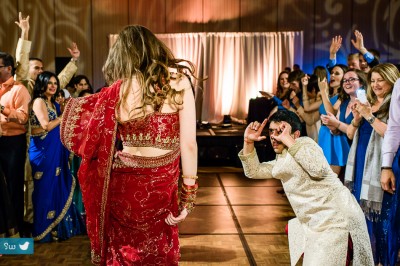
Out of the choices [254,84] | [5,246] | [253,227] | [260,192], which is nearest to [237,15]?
[254,84]

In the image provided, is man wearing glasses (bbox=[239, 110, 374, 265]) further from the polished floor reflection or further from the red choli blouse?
the polished floor reflection

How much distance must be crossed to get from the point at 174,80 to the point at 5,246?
2.35 metres

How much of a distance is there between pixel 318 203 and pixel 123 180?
0.86 m

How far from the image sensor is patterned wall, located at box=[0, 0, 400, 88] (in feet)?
31.7

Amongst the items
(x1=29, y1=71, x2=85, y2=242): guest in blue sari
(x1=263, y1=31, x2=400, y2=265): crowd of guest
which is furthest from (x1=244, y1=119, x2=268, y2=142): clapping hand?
(x1=29, y1=71, x2=85, y2=242): guest in blue sari

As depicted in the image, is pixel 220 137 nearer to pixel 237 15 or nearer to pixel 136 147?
pixel 237 15

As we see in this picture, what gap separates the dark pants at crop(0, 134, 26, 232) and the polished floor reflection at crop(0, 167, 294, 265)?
0.35 meters

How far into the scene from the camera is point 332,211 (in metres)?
2.43

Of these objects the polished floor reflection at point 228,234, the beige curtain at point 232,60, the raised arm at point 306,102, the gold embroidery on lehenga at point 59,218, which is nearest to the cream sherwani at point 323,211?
the polished floor reflection at point 228,234

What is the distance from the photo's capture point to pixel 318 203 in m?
2.44

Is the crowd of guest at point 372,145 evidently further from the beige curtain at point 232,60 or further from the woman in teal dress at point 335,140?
the beige curtain at point 232,60

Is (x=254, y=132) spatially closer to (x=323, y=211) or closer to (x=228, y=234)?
(x=323, y=211)

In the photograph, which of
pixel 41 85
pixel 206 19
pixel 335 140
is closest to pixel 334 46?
pixel 335 140

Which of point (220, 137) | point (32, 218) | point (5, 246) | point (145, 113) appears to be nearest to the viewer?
point (145, 113)
